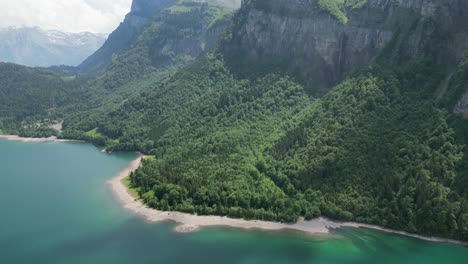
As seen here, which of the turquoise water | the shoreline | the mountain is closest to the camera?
the turquoise water

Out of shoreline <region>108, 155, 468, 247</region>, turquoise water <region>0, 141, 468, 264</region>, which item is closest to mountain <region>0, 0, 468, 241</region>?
shoreline <region>108, 155, 468, 247</region>

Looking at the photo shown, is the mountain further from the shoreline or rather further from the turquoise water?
the turquoise water

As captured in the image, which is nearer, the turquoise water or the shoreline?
the turquoise water

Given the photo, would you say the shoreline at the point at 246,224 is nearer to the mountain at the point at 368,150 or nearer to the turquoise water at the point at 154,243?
the mountain at the point at 368,150

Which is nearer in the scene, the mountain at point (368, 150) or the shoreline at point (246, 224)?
the shoreline at point (246, 224)

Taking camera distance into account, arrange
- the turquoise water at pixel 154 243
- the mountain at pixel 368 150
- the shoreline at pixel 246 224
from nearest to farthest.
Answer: the turquoise water at pixel 154 243
the shoreline at pixel 246 224
the mountain at pixel 368 150

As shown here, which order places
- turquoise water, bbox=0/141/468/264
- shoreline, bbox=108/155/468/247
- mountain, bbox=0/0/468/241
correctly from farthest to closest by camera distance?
mountain, bbox=0/0/468/241 → shoreline, bbox=108/155/468/247 → turquoise water, bbox=0/141/468/264

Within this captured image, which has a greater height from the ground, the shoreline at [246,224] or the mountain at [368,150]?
the mountain at [368,150]

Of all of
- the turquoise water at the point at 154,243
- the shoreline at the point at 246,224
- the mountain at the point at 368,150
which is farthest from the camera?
the mountain at the point at 368,150

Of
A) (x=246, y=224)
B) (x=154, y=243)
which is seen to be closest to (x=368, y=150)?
(x=246, y=224)

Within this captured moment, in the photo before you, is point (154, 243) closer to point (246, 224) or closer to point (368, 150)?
point (246, 224)

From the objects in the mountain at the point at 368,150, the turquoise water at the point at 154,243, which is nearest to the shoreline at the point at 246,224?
the mountain at the point at 368,150

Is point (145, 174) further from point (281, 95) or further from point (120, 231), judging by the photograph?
point (281, 95)

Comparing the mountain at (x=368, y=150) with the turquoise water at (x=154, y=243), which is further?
the mountain at (x=368, y=150)
